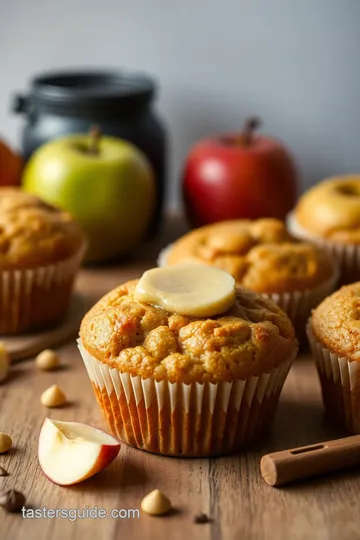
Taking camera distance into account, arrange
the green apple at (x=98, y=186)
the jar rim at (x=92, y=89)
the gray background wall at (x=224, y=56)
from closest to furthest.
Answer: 1. the green apple at (x=98, y=186)
2. the jar rim at (x=92, y=89)
3. the gray background wall at (x=224, y=56)

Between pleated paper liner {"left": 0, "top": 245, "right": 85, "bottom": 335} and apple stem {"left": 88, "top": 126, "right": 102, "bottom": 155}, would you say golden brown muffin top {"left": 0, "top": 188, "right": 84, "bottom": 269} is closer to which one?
pleated paper liner {"left": 0, "top": 245, "right": 85, "bottom": 335}

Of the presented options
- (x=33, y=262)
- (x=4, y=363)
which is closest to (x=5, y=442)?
(x=4, y=363)

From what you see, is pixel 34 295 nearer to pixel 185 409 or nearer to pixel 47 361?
pixel 47 361

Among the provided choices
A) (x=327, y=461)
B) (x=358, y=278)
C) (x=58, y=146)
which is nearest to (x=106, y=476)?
(x=327, y=461)

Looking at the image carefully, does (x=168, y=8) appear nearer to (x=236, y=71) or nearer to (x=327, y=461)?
(x=236, y=71)

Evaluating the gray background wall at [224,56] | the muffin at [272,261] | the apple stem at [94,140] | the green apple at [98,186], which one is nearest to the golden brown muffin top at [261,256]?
the muffin at [272,261]

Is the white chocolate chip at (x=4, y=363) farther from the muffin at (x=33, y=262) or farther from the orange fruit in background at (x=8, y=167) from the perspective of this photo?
the orange fruit in background at (x=8, y=167)
